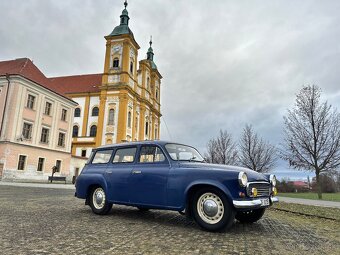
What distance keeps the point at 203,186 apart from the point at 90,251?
221 centimetres

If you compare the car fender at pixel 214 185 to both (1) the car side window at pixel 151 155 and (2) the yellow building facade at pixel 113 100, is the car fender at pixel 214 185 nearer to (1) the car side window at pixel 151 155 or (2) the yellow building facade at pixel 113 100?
(1) the car side window at pixel 151 155

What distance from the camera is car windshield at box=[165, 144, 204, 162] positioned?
5.60 m

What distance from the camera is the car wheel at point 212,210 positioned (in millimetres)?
4438

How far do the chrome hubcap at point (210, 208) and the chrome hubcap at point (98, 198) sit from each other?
→ 2621mm

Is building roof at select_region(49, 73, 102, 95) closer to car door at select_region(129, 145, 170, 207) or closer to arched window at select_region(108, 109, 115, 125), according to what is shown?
arched window at select_region(108, 109, 115, 125)

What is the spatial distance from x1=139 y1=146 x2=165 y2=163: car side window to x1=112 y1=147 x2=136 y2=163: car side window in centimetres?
26

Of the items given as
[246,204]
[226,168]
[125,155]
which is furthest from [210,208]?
[125,155]

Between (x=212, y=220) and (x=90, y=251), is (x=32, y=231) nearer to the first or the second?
(x=90, y=251)

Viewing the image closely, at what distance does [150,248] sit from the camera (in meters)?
3.50

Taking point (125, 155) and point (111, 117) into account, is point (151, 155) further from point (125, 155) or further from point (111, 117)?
point (111, 117)

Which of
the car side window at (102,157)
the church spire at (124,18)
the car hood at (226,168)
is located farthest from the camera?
the church spire at (124,18)

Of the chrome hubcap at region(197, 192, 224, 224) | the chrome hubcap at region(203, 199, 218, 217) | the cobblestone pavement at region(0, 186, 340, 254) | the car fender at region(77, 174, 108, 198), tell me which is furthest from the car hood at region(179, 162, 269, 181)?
the car fender at region(77, 174, 108, 198)

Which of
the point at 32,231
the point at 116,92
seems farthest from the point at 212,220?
the point at 116,92

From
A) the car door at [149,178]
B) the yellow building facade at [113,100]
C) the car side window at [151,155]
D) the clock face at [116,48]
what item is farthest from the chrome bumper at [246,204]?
the clock face at [116,48]
